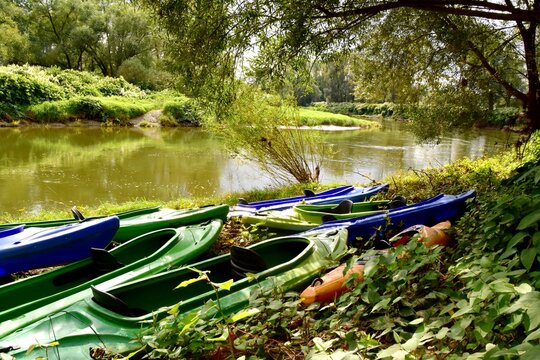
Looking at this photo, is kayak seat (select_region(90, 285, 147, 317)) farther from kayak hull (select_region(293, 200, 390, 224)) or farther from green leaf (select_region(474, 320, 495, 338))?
kayak hull (select_region(293, 200, 390, 224))

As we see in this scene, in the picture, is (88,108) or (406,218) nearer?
(406,218)

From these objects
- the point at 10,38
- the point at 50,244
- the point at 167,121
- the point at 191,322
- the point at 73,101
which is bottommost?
the point at 50,244

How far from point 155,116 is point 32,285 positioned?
936 inches

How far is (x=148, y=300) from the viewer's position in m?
2.89

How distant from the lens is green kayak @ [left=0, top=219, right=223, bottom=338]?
270 cm

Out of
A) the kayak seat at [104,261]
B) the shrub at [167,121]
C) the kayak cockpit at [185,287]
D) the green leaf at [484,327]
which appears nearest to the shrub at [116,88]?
the shrub at [167,121]

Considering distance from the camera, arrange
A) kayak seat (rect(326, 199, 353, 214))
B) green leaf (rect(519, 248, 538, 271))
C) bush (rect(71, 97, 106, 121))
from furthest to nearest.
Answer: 1. bush (rect(71, 97, 106, 121))
2. kayak seat (rect(326, 199, 353, 214))
3. green leaf (rect(519, 248, 538, 271))

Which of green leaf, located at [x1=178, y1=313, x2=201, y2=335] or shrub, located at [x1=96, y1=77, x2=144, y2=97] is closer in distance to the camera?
green leaf, located at [x1=178, y1=313, x2=201, y2=335]

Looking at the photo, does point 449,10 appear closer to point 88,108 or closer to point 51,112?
point 51,112

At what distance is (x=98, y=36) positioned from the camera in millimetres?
32750

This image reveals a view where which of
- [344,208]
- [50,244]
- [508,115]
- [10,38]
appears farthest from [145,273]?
[10,38]

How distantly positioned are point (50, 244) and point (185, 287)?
147 cm

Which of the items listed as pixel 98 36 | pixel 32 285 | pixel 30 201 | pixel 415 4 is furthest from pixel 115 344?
pixel 98 36

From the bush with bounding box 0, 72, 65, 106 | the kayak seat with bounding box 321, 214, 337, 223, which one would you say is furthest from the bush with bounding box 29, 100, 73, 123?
the kayak seat with bounding box 321, 214, 337, 223
